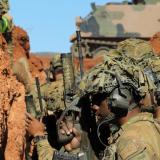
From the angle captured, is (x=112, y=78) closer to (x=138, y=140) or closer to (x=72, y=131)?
(x=138, y=140)

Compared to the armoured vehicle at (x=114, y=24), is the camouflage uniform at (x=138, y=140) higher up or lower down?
lower down

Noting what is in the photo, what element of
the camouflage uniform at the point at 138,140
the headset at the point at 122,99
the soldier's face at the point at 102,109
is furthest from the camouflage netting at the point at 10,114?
the camouflage uniform at the point at 138,140

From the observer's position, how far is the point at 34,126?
6781 mm

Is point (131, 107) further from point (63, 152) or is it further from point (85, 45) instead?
point (85, 45)

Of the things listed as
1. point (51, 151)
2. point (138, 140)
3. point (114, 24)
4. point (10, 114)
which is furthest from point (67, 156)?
point (114, 24)

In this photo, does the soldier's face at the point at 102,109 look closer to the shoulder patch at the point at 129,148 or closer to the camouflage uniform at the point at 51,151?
the shoulder patch at the point at 129,148

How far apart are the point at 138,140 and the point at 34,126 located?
2563mm

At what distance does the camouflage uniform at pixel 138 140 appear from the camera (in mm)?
4281

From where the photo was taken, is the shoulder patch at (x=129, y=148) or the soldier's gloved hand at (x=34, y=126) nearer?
the shoulder patch at (x=129, y=148)

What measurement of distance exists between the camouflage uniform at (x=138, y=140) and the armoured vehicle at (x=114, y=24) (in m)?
29.0

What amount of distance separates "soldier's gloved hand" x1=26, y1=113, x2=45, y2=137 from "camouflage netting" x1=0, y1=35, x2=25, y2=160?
256 millimetres

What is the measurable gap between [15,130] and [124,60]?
1.41 metres

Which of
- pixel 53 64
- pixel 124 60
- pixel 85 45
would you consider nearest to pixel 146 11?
pixel 85 45


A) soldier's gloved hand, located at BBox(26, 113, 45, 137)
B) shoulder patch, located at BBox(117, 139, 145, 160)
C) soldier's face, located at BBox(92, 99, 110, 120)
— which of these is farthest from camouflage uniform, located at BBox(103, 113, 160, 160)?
soldier's gloved hand, located at BBox(26, 113, 45, 137)
